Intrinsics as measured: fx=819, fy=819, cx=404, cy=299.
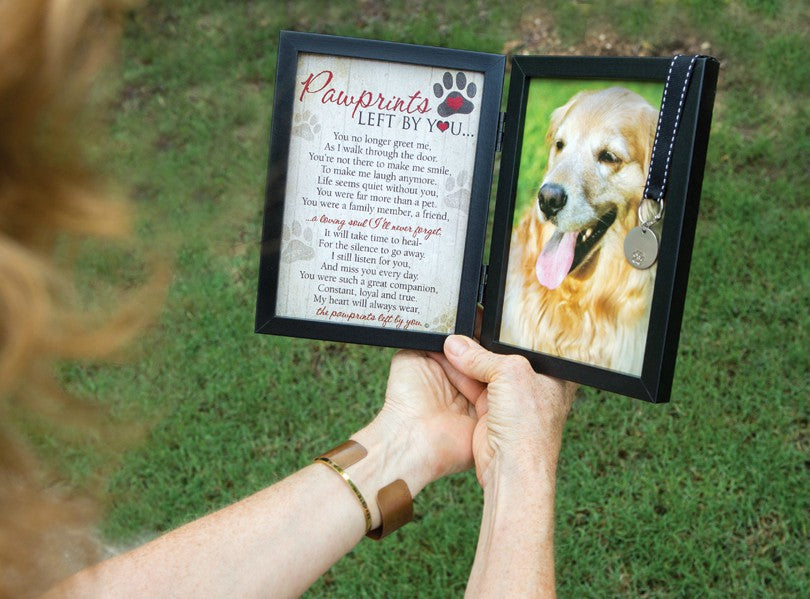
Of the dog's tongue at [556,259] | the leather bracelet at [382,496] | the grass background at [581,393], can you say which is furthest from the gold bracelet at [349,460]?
Result: the grass background at [581,393]

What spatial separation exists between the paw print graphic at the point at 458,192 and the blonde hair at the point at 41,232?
40.0 inches

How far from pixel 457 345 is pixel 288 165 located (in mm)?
574

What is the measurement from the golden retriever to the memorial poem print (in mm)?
174

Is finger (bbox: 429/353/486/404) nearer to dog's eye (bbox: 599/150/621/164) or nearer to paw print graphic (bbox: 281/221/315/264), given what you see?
paw print graphic (bbox: 281/221/315/264)

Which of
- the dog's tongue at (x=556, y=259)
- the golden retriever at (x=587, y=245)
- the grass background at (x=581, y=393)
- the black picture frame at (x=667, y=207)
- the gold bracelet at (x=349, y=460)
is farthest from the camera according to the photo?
the grass background at (x=581, y=393)

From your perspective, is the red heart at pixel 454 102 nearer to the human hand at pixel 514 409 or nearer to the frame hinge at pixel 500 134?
the frame hinge at pixel 500 134

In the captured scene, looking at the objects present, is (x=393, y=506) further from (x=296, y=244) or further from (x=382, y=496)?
(x=296, y=244)

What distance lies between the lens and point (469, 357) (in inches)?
75.9

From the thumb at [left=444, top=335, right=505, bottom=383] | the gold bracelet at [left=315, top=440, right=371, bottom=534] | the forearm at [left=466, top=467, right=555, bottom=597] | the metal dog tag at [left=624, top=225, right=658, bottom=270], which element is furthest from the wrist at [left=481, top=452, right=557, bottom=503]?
the metal dog tag at [left=624, top=225, right=658, bottom=270]

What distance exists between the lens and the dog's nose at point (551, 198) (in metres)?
1.82

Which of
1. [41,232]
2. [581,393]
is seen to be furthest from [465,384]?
[41,232]

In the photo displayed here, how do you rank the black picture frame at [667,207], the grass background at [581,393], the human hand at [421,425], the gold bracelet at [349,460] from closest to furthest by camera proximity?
1. the black picture frame at [667,207]
2. the gold bracelet at [349,460]
3. the human hand at [421,425]
4. the grass background at [581,393]

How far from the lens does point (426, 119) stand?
186 cm

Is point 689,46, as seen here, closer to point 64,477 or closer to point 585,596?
point 585,596
